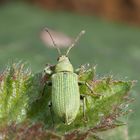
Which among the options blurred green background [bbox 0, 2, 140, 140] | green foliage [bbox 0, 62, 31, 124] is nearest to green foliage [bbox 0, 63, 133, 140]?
green foliage [bbox 0, 62, 31, 124]

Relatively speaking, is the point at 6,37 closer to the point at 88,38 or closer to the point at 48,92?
the point at 88,38

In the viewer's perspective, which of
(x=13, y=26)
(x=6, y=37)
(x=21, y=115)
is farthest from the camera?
(x=13, y=26)

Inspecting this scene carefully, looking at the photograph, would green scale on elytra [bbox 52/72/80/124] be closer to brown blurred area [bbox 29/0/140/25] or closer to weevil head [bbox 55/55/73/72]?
weevil head [bbox 55/55/73/72]

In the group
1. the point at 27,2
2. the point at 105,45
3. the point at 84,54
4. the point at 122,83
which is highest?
the point at 27,2

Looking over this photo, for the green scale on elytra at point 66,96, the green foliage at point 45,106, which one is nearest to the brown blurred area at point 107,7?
the green scale on elytra at point 66,96

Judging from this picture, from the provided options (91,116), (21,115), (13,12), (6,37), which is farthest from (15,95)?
(13,12)

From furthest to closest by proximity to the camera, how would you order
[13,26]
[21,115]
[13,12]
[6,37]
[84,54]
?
[13,12]
[13,26]
[6,37]
[84,54]
[21,115]
